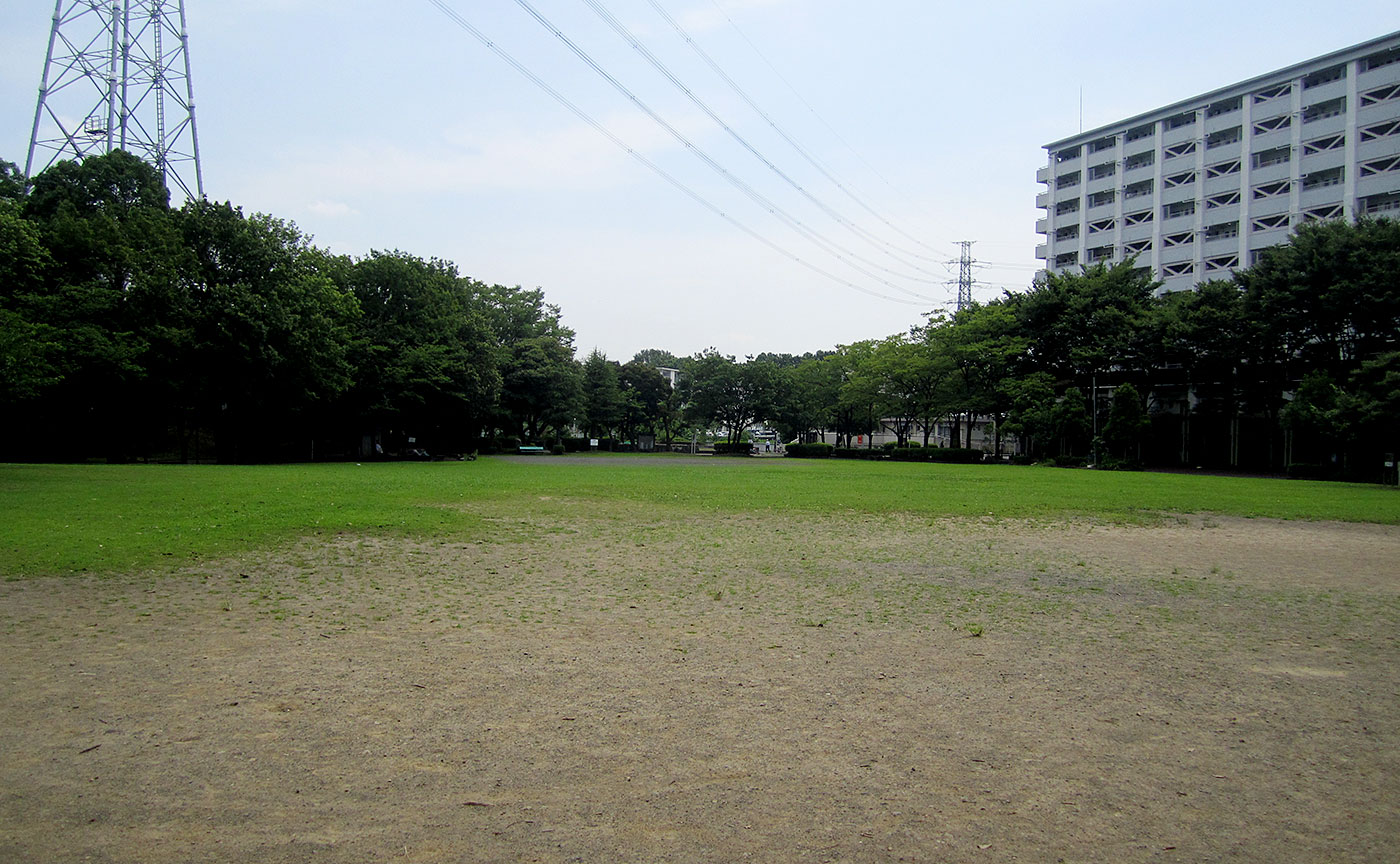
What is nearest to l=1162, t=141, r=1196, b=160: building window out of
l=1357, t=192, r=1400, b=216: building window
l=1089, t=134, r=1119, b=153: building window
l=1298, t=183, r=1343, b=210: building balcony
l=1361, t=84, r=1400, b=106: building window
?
l=1089, t=134, r=1119, b=153: building window

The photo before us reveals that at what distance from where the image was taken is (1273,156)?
2552 inches

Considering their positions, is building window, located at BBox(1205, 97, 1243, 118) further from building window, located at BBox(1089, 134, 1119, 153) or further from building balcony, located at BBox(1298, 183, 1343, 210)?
building balcony, located at BBox(1298, 183, 1343, 210)

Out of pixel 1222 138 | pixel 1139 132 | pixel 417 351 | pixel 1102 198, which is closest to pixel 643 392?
pixel 417 351

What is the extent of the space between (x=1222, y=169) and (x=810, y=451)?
41.5 meters

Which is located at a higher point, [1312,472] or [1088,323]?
[1088,323]

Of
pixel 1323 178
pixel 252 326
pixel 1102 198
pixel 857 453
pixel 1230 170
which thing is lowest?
pixel 857 453

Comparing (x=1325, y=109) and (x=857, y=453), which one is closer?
(x=1325, y=109)

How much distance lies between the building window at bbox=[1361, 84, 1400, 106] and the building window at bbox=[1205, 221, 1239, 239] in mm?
11191

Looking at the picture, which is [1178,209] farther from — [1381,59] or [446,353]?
[446,353]

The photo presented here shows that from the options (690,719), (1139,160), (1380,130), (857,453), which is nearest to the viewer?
(690,719)

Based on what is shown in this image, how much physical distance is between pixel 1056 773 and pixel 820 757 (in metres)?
1.11

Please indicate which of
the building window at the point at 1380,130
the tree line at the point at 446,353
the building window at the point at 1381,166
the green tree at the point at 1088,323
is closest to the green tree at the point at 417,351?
the tree line at the point at 446,353

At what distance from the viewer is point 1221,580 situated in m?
9.41

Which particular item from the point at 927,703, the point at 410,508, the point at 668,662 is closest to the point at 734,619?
the point at 668,662
